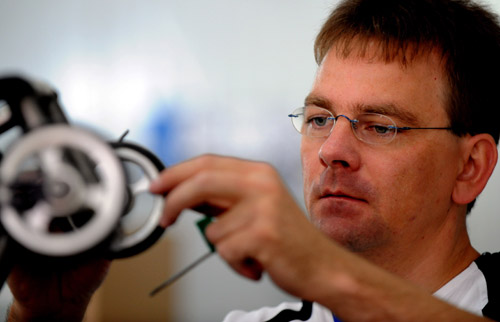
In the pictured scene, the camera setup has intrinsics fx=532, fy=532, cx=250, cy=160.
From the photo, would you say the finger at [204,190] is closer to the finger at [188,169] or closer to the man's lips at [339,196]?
the finger at [188,169]

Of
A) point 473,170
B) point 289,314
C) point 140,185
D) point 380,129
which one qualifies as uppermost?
point 140,185

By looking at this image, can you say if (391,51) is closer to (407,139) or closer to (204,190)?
(407,139)

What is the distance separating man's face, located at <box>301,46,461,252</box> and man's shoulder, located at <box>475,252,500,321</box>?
0.31 ft

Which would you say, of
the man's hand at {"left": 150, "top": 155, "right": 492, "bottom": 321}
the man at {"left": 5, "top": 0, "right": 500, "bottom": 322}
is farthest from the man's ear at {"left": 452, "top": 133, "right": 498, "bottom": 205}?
the man's hand at {"left": 150, "top": 155, "right": 492, "bottom": 321}

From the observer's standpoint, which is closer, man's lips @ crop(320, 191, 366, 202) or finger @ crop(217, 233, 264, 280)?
finger @ crop(217, 233, 264, 280)

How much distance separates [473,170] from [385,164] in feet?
0.67

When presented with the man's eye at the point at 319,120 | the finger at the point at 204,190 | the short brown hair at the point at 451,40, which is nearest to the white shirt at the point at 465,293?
the short brown hair at the point at 451,40

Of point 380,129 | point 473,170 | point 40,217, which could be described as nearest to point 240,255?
point 40,217

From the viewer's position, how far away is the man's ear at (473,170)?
1021mm

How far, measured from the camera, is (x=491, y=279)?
2.94 ft

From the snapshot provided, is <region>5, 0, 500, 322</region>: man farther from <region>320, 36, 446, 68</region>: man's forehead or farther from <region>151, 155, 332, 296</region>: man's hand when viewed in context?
<region>151, 155, 332, 296</region>: man's hand

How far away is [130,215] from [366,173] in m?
0.53

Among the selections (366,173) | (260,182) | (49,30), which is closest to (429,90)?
(366,173)

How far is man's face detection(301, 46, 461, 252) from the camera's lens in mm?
926
